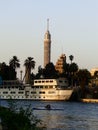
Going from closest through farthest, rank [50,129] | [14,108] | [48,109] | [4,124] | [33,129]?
[33,129]
[4,124]
[14,108]
[50,129]
[48,109]

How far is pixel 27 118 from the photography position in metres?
40.9

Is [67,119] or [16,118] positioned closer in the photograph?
[16,118]

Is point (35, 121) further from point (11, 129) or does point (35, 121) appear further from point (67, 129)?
point (67, 129)

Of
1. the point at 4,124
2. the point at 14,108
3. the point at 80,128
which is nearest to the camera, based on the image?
the point at 4,124

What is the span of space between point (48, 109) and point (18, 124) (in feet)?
285


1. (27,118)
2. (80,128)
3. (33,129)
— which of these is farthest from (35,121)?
(80,128)

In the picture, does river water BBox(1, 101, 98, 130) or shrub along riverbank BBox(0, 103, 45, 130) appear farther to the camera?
river water BBox(1, 101, 98, 130)

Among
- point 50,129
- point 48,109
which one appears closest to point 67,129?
point 50,129

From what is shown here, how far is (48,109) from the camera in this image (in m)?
127

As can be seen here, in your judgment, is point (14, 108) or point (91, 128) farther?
point (91, 128)

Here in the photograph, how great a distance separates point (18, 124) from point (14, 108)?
8.27 ft

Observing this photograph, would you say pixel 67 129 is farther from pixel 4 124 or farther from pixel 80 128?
pixel 4 124

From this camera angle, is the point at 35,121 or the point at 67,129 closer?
the point at 35,121

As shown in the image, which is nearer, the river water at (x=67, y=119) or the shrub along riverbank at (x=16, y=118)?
the shrub along riverbank at (x=16, y=118)
